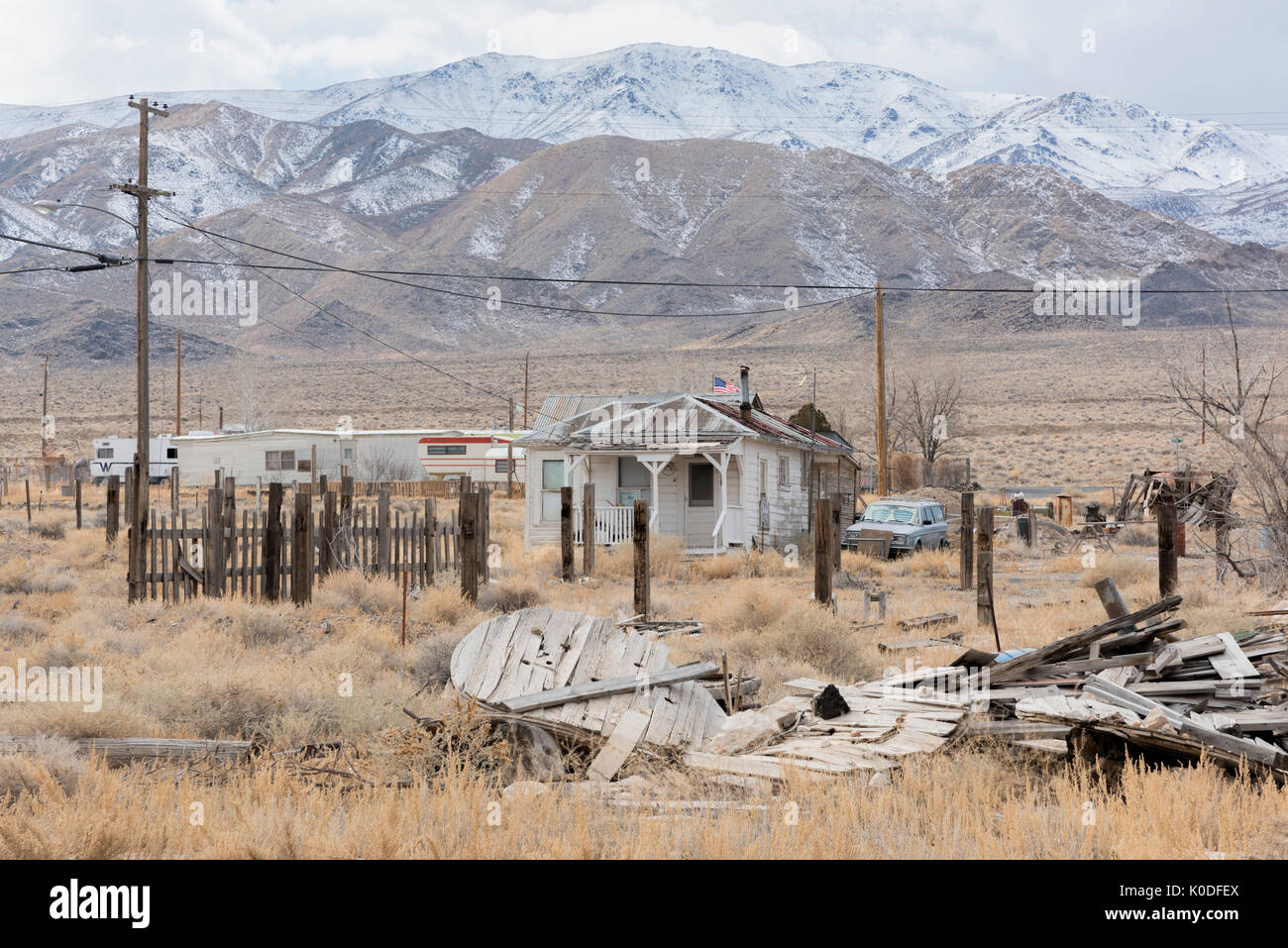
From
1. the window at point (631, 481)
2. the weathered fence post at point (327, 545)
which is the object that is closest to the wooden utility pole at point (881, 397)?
the window at point (631, 481)

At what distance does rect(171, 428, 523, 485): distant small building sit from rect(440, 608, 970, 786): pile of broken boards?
40.0 metres

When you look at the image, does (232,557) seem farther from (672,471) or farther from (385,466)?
(385,466)

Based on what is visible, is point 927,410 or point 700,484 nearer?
point 700,484

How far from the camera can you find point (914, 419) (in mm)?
52156

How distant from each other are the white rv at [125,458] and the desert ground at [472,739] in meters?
24.7

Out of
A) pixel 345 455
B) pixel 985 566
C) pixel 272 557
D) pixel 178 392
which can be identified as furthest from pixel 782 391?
pixel 272 557

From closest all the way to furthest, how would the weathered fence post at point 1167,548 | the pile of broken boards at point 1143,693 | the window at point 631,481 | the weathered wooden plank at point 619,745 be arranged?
1. the pile of broken boards at point 1143,693
2. the weathered wooden plank at point 619,745
3. the weathered fence post at point 1167,548
4. the window at point 631,481

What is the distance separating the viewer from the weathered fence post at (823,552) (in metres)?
13.7

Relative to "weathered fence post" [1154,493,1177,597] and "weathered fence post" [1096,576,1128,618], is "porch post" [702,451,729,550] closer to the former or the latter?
"weathered fence post" [1154,493,1177,597]

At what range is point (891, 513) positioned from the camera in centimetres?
2562

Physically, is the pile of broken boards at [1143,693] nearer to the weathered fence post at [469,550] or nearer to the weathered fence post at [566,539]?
the weathered fence post at [469,550]

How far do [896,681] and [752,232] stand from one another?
169733 mm

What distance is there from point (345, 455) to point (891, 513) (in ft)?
105
